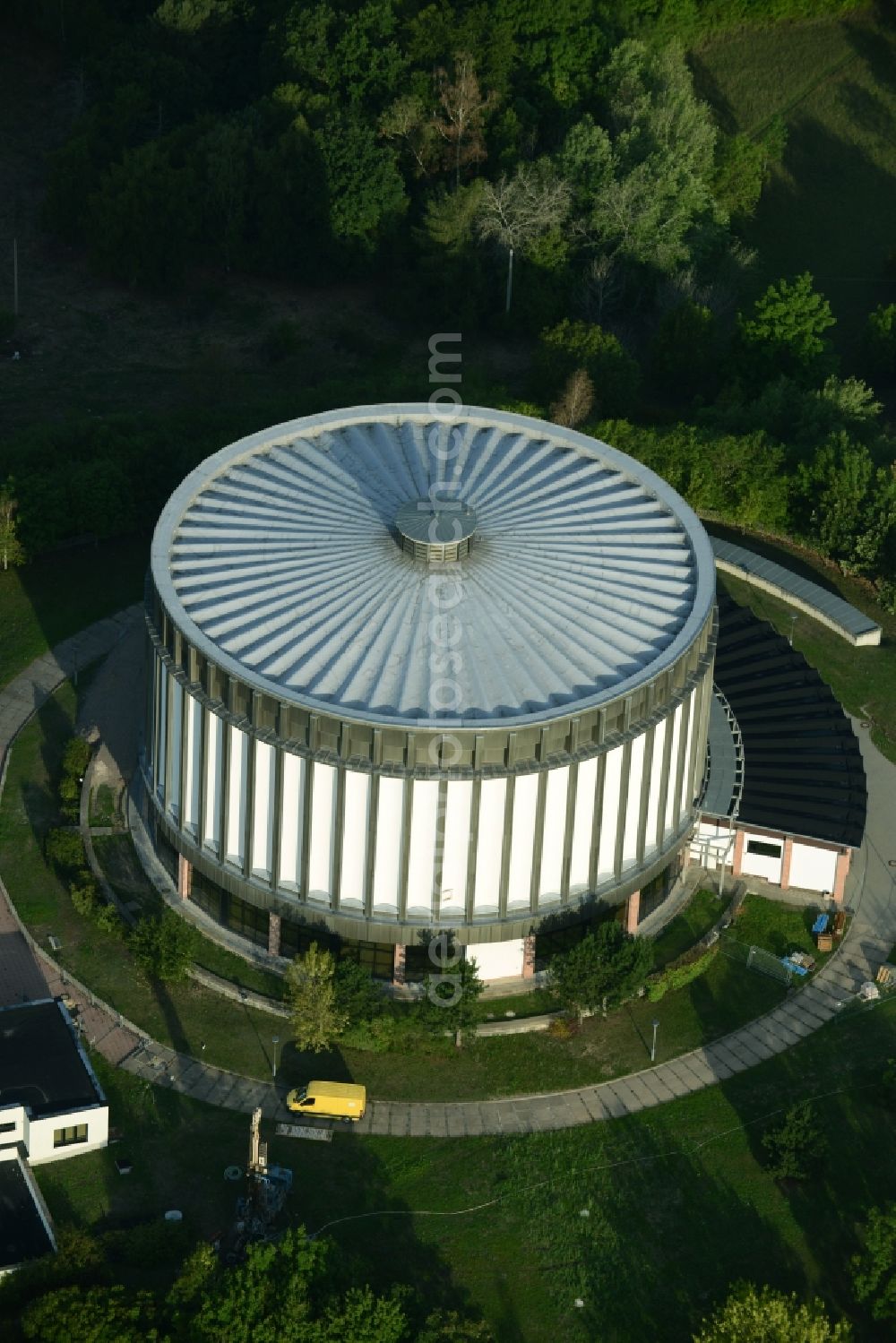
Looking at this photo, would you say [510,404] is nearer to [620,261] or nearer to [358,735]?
[620,261]

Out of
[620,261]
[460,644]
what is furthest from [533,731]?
[620,261]

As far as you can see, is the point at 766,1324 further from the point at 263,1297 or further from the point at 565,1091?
the point at 263,1297

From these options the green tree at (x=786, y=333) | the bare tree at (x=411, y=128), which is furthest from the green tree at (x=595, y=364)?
the bare tree at (x=411, y=128)

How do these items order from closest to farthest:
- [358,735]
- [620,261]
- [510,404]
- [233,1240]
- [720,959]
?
[233,1240], [358,735], [720,959], [510,404], [620,261]

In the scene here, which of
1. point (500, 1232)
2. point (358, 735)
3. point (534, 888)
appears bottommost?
point (500, 1232)

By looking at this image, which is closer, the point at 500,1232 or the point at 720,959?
the point at 500,1232
